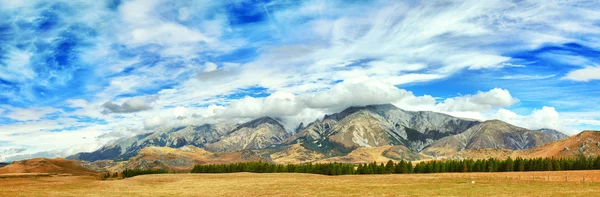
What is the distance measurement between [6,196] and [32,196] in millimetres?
3990

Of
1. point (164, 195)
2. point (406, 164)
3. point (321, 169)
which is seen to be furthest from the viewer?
point (321, 169)

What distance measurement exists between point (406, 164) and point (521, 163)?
46439mm

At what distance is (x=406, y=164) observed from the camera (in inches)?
6914

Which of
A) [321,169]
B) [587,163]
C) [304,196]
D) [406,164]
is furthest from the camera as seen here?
[321,169]

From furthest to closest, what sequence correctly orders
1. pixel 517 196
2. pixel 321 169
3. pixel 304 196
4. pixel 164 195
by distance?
pixel 321 169, pixel 164 195, pixel 304 196, pixel 517 196

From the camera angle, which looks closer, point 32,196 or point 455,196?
point 455,196

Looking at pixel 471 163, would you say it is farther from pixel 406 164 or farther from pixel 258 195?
pixel 258 195

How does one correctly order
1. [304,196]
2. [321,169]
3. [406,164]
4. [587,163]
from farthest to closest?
[321,169], [406,164], [587,163], [304,196]

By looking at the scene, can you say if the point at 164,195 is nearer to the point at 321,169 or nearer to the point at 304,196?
the point at 304,196

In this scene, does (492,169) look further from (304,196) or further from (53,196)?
(53,196)

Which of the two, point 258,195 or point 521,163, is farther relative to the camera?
point 521,163

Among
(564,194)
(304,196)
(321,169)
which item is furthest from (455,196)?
(321,169)

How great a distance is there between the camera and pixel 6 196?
61.4 metres

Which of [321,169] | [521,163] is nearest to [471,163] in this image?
[521,163]
